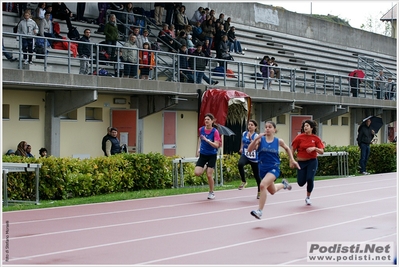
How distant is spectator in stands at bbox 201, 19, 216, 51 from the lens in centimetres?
2965

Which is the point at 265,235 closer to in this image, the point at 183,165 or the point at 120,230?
the point at 120,230

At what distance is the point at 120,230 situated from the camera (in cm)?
1253

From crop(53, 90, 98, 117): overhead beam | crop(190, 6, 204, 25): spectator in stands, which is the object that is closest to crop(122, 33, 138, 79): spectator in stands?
crop(53, 90, 98, 117): overhead beam

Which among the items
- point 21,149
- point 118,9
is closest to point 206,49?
point 118,9

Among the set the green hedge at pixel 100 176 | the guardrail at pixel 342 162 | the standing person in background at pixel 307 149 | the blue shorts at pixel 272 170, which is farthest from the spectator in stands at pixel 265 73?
the blue shorts at pixel 272 170

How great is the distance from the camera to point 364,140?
2661cm

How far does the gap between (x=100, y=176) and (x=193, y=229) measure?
19.9 ft

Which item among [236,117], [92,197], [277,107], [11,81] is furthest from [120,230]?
[277,107]

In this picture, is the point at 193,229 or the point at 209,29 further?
the point at 209,29

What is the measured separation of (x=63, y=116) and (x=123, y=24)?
4.45 metres

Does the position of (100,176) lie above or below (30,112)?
below

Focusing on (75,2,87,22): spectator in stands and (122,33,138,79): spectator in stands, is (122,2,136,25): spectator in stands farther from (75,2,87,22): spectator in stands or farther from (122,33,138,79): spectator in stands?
(122,33,138,79): spectator in stands

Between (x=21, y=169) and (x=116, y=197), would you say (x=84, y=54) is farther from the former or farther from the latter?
(x=21, y=169)

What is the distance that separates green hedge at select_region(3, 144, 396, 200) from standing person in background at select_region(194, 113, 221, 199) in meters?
2.52
